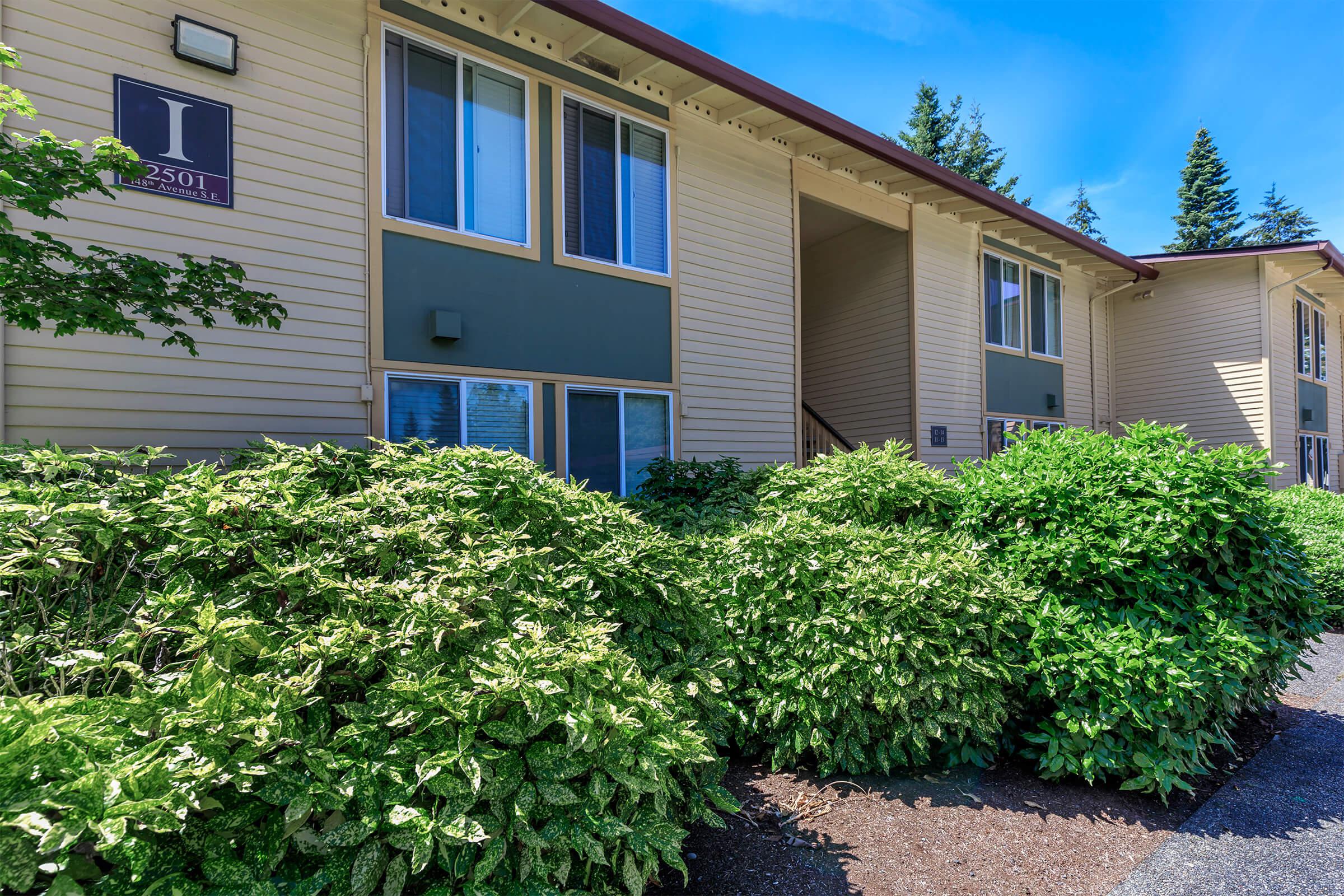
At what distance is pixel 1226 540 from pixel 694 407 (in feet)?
17.2

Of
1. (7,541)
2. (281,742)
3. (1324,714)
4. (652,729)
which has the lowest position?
(1324,714)

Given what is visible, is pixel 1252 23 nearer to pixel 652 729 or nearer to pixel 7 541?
pixel 652 729

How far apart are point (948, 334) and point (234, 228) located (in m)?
9.94

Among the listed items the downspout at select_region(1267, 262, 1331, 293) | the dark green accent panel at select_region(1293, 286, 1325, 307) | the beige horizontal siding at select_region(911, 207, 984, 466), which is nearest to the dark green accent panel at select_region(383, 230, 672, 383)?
the beige horizontal siding at select_region(911, 207, 984, 466)

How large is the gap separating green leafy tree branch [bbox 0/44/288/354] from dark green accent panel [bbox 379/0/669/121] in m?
3.41

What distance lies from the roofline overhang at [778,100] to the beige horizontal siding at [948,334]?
0.85 meters

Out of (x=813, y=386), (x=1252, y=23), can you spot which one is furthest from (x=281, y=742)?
(x=1252, y=23)

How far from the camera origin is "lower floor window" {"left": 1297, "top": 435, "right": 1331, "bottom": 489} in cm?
1562

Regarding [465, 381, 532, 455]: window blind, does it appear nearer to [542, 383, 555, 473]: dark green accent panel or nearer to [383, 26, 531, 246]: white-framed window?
[542, 383, 555, 473]: dark green accent panel

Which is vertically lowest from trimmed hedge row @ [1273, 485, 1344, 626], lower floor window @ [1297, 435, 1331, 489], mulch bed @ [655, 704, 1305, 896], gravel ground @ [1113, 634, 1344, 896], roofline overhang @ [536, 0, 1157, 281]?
gravel ground @ [1113, 634, 1344, 896]

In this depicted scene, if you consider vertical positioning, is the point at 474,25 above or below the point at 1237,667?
above

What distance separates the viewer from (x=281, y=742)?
70.6 inches

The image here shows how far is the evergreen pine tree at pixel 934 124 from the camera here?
2803 cm

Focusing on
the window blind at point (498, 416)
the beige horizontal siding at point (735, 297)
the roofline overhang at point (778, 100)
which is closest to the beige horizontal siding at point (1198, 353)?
the roofline overhang at point (778, 100)
